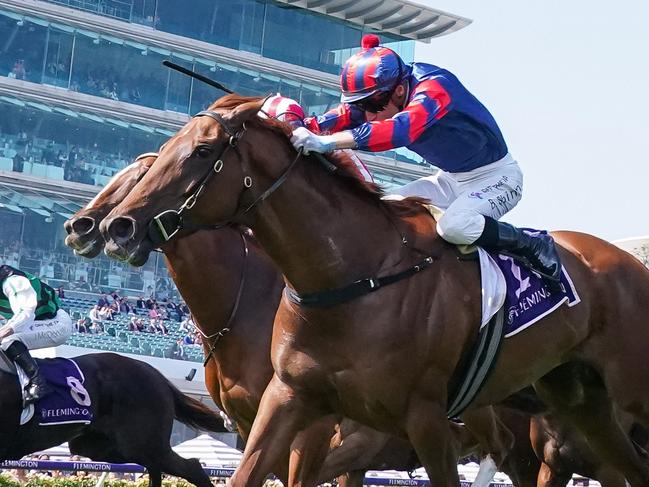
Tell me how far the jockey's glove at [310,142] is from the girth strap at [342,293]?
21.2 inches

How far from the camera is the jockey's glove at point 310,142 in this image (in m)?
4.68

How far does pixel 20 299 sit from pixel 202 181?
470 cm

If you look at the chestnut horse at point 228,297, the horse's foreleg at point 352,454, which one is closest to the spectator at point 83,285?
the horse's foreleg at point 352,454

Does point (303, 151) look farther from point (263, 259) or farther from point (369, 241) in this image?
point (263, 259)

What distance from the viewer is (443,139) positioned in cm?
530

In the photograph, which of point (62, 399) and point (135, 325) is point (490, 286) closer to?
point (62, 399)

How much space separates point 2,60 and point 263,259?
38.7 meters

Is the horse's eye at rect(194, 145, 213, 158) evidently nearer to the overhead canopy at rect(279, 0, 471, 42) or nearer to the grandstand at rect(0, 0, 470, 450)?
the grandstand at rect(0, 0, 470, 450)

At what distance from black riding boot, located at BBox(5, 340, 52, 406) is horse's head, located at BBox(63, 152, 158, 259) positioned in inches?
105

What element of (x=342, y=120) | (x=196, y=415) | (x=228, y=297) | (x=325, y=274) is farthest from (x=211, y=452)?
(x=325, y=274)

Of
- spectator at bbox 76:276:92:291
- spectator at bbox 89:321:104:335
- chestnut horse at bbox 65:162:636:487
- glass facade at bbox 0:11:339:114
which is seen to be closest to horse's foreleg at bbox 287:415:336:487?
chestnut horse at bbox 65:162:636:487

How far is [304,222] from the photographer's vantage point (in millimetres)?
4730

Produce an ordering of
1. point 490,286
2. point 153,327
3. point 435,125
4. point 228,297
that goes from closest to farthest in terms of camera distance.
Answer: point 490,286, point 435,125, point 228,297, point 153,327

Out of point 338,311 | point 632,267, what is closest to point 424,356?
point 338,311
